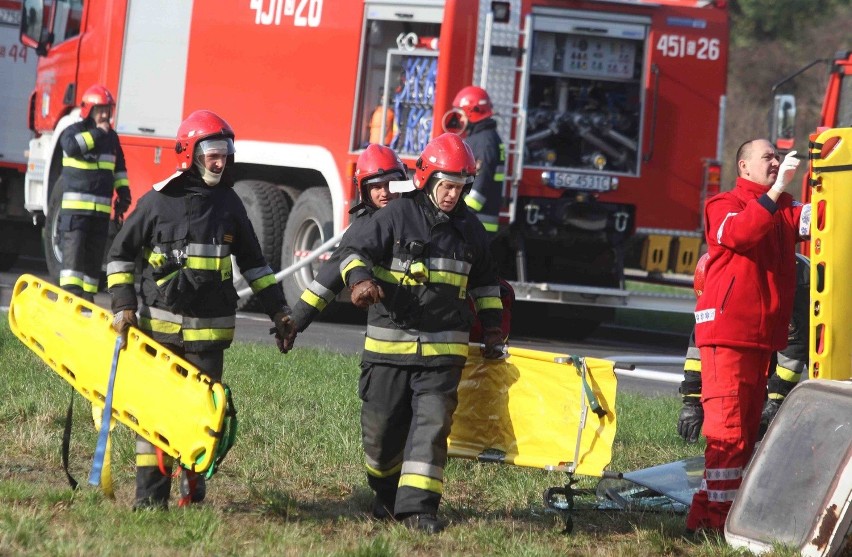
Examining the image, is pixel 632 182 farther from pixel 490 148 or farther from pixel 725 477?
pixel 725 477

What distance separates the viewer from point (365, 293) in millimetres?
5496

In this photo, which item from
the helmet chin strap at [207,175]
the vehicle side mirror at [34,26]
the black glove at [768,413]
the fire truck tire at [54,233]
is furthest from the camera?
the vehicle side mirror at [34,26]

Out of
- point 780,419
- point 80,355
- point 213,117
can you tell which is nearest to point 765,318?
point 780,419

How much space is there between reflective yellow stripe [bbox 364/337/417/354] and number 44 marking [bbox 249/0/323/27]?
7437 millimetres

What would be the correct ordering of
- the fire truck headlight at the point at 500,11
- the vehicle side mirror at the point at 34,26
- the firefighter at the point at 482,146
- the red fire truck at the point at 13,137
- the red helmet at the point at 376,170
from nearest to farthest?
the red helmet at the point at 376,170
the firefighter at the point at 482,146
the fire truck headlight at the point at 500,11
the vehicle side mirror at the point at 34,26
the red fire truck at the point at 13,137

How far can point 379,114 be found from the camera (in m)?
12.6

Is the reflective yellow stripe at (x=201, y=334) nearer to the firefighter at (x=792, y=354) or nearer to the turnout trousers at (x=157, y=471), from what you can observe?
the turnout trousers at (x=157, y=471)

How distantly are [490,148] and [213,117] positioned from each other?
5.33 m

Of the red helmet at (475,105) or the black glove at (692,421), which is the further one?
the red helmet at (475,105)

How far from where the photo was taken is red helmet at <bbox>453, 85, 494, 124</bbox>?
1107 centimetres

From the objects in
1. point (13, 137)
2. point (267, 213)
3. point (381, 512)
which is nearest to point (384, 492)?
point (381, 512)

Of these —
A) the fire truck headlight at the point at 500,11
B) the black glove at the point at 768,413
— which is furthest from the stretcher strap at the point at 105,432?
the fire truck headlight at the point at 500,11

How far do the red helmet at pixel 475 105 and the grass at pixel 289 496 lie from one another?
2.89m

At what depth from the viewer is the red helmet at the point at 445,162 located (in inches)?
229
